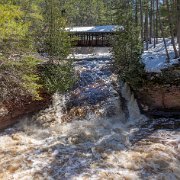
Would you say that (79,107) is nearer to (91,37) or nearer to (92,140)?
(92,140)

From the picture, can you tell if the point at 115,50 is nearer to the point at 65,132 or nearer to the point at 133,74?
the point at 133,74

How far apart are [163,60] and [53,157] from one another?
10.9 metres

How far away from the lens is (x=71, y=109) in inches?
646

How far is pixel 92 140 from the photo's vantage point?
13.1 metres

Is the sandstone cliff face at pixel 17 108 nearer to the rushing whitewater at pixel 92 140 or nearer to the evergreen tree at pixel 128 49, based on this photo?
the rushing whitewater at pixel 92 140

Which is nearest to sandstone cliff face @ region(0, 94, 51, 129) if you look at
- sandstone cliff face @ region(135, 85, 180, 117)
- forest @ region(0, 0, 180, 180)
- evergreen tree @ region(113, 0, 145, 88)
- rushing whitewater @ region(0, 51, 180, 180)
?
forest @ region(0, 0, 180, 180)

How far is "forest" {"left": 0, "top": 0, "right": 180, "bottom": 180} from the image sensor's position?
1084 cm

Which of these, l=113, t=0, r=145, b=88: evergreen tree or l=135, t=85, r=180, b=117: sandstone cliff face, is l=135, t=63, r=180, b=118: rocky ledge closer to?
l=135, t=85, r=180, b=117: sandstone cliff face

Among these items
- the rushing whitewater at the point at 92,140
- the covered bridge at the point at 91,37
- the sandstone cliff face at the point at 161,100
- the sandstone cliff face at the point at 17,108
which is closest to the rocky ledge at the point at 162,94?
the sandstone cliff face at the point at 161,100

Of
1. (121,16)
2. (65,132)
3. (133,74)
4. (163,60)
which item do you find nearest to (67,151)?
(65,132)

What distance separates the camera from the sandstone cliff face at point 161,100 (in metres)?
16.2

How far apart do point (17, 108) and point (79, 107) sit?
340 cm

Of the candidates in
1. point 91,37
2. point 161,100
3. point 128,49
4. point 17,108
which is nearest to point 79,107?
point 17,108

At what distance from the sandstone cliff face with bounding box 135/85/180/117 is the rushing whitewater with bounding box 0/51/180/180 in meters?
0.64
